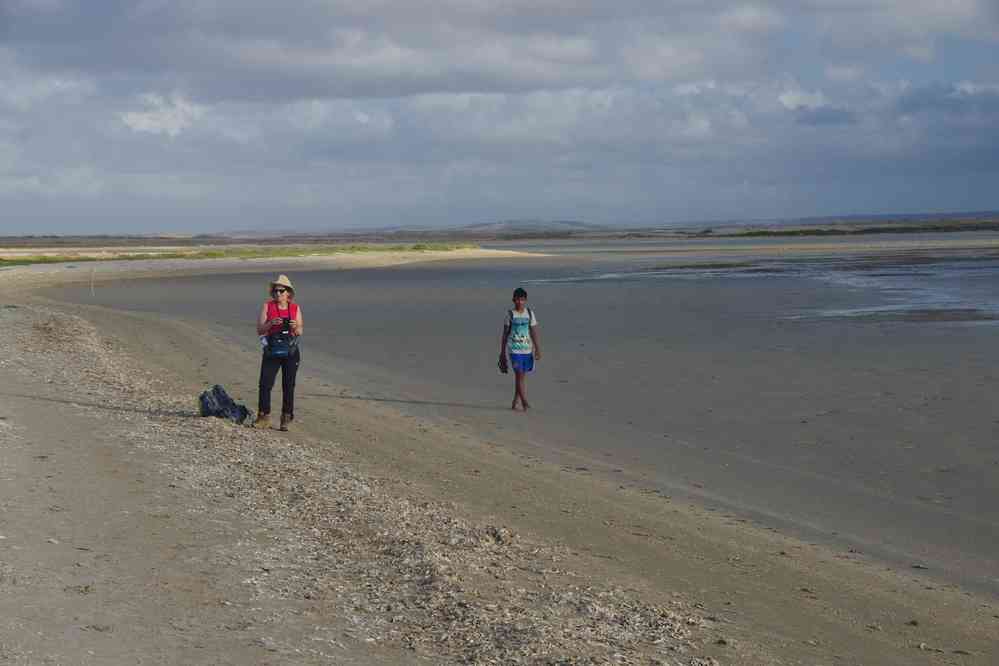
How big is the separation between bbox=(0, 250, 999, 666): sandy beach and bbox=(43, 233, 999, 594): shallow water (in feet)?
2.95

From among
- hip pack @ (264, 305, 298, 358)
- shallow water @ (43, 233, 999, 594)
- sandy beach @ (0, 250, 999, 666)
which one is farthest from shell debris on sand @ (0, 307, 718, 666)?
shallow water @ (43, 233, 999, 594)

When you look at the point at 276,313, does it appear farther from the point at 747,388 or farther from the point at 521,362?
the point at 747,388

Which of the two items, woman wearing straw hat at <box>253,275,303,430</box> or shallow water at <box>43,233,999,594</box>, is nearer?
shallow water at <box>43,233,999,594</box>

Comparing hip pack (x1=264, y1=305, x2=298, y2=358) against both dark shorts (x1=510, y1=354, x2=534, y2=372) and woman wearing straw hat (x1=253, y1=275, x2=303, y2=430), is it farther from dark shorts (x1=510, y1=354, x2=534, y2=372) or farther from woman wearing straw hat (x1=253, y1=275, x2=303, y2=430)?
dark shorts (x1=510, y1=354, x2=534, y2=372)

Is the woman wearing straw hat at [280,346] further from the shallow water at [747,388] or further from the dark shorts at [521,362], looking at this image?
the dark shorts at [521,362]

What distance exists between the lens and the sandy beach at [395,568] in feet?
20.3

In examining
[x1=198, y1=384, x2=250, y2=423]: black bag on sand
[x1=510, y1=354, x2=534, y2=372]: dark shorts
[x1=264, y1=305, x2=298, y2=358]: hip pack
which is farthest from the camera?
[x1=510, y1=354, x2=534, y2=372]: dark shorts

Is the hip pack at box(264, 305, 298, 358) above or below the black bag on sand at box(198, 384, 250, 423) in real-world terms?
above

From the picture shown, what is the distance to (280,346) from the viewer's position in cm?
1320

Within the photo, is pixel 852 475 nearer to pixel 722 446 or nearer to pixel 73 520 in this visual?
pixel 722 446

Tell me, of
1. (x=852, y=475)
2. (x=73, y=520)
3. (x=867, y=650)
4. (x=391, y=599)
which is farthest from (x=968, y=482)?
(x=73, y=520)

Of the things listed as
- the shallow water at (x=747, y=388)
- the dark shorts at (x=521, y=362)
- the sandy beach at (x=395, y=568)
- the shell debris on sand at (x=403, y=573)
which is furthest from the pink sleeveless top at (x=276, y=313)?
the dark shorts at (x=521, y=362)

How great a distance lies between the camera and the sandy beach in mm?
6188

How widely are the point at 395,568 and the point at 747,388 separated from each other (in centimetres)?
1006
